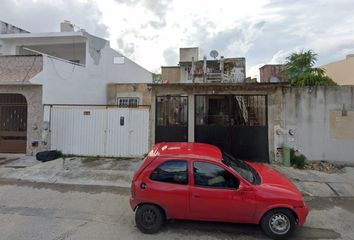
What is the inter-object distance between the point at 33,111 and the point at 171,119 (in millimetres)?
5856

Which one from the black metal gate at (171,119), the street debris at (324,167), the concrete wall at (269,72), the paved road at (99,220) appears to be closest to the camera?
the paved road at (99,220)

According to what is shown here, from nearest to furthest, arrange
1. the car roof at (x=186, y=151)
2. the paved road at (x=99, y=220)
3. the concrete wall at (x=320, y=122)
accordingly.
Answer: the paved road at (x=99, y=220), the car roof at (x=186, y=151), the concrete wall at (x=320, y=122)

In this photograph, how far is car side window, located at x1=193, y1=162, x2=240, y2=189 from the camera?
454cm

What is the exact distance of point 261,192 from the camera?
4434 millimetres

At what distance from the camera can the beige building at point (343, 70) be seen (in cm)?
1685

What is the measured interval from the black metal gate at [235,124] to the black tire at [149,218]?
18.9 feet

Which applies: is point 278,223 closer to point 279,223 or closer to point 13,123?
point 279,223

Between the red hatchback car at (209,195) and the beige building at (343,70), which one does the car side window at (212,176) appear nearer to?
the red hatchback car at (209,195)

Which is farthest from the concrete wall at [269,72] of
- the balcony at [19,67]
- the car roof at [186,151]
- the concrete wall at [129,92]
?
the balcony at [19,67]

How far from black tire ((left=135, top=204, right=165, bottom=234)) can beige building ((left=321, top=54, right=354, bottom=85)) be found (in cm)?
1701

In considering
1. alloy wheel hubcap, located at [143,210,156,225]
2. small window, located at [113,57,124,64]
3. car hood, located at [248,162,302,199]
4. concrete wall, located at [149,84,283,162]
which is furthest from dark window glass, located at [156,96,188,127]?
small window, located at [113,57,124,64]

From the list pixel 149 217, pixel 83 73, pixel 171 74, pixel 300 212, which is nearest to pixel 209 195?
pixel 149 217

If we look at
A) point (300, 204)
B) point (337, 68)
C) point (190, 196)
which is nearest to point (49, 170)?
point (190, 196)

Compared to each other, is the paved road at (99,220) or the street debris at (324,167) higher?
the street debris at (324,167)
